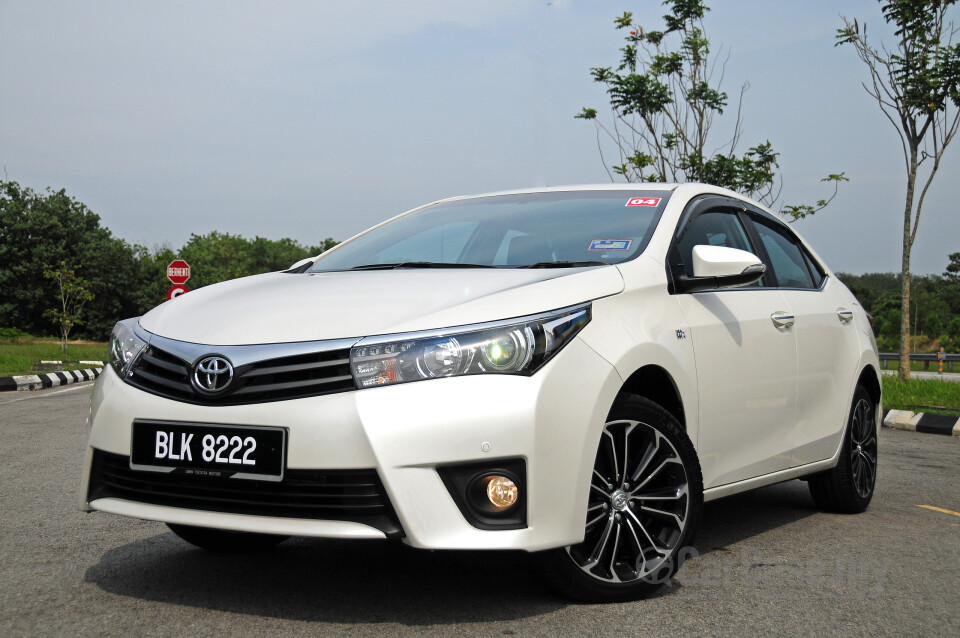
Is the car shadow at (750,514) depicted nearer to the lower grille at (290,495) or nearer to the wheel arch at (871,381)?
the wheel arch at (871,381)

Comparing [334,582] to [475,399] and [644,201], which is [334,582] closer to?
[475,399]

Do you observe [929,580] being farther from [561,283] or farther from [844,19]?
[844,19]

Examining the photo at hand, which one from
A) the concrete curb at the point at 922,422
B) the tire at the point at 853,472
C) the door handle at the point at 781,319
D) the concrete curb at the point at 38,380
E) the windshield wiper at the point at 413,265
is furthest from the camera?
the concrete curb at the point at 38,380

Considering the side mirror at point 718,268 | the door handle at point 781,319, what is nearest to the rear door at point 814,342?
the door handle at point 781,319

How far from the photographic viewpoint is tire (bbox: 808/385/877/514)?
5.12 meters

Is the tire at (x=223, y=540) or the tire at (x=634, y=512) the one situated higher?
the tire at (x=634, y=512)

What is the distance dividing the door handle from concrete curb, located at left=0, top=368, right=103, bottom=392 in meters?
13.8

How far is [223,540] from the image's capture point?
4.04 m

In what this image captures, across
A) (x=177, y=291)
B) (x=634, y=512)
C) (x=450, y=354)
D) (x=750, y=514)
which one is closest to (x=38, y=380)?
(x=177, y=291)

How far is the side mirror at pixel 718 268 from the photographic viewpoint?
12.5 ft

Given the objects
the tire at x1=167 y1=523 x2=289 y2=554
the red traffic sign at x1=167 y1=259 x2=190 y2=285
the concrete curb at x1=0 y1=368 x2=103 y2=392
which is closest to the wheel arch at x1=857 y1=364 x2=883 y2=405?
the tire at x1=167 y1=523 x2=289 y2=554

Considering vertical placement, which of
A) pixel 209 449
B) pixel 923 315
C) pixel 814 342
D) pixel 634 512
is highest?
pixel 814 342

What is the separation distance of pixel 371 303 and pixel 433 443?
0.58 meters

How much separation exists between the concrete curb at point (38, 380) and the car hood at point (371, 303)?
13491 millimetres
